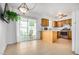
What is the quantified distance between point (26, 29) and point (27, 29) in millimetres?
15

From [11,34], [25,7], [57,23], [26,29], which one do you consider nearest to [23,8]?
[25,7]

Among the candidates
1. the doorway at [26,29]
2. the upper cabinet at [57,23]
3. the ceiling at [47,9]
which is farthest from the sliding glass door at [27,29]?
the upper cabinet at [57,23]

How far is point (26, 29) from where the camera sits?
1692mm

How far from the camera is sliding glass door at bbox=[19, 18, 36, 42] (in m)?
1.66

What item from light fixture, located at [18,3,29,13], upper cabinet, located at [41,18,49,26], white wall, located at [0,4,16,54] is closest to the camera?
→ light fixture, located at [18,3,29,13]

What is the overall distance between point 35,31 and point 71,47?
2.13 ft

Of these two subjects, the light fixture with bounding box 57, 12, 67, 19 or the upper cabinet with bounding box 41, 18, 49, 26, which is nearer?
the light fixture with bounding box 57, 12, 67, 19

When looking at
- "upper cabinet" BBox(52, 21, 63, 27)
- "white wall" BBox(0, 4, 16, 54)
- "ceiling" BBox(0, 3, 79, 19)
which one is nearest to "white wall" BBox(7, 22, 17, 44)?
"white wall" BBox(0, 4, 16, 54)

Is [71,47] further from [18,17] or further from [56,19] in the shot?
[18,17]

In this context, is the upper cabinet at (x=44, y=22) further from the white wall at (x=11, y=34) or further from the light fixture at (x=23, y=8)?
the white wall at (x=11, y=34)

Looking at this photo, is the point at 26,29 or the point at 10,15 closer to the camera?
the point at 10,15

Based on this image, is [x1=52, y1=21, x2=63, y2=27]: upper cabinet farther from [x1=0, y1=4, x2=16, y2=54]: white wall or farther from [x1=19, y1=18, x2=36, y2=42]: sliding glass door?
[x1=0, y1=4, x2=16, y2=54]: white wall

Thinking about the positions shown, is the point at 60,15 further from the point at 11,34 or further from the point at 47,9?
the point at 11,34

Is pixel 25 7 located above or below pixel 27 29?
above
